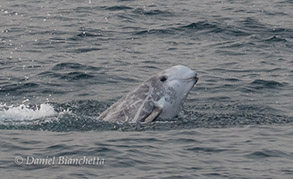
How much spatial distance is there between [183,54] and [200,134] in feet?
34.6

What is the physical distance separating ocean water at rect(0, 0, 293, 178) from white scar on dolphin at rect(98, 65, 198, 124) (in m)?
0.35

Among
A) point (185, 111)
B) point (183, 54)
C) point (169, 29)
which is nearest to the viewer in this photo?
point (185, 111)

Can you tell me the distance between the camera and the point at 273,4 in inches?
1526

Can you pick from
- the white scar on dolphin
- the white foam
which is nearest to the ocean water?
the white foam

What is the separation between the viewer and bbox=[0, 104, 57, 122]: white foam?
736 inches

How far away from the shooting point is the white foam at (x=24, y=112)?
1870 cm

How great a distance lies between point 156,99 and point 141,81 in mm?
5971

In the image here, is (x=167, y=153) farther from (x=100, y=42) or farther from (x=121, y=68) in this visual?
(x=100, y=42)

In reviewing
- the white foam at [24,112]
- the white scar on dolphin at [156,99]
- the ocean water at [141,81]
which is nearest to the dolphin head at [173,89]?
the white scar on dolphin at [156,99]

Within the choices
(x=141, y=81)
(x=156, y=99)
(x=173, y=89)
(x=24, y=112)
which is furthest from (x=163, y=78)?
(x=141, y=81)

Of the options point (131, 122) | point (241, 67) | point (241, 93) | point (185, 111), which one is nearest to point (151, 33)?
point (241, 67)

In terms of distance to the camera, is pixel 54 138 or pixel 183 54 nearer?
pixel 54 138

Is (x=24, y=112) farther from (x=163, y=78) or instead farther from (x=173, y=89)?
(x=173, y=89)

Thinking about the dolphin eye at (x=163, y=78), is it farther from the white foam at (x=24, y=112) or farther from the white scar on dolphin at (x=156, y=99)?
the white foam at (x=24, y=112)
